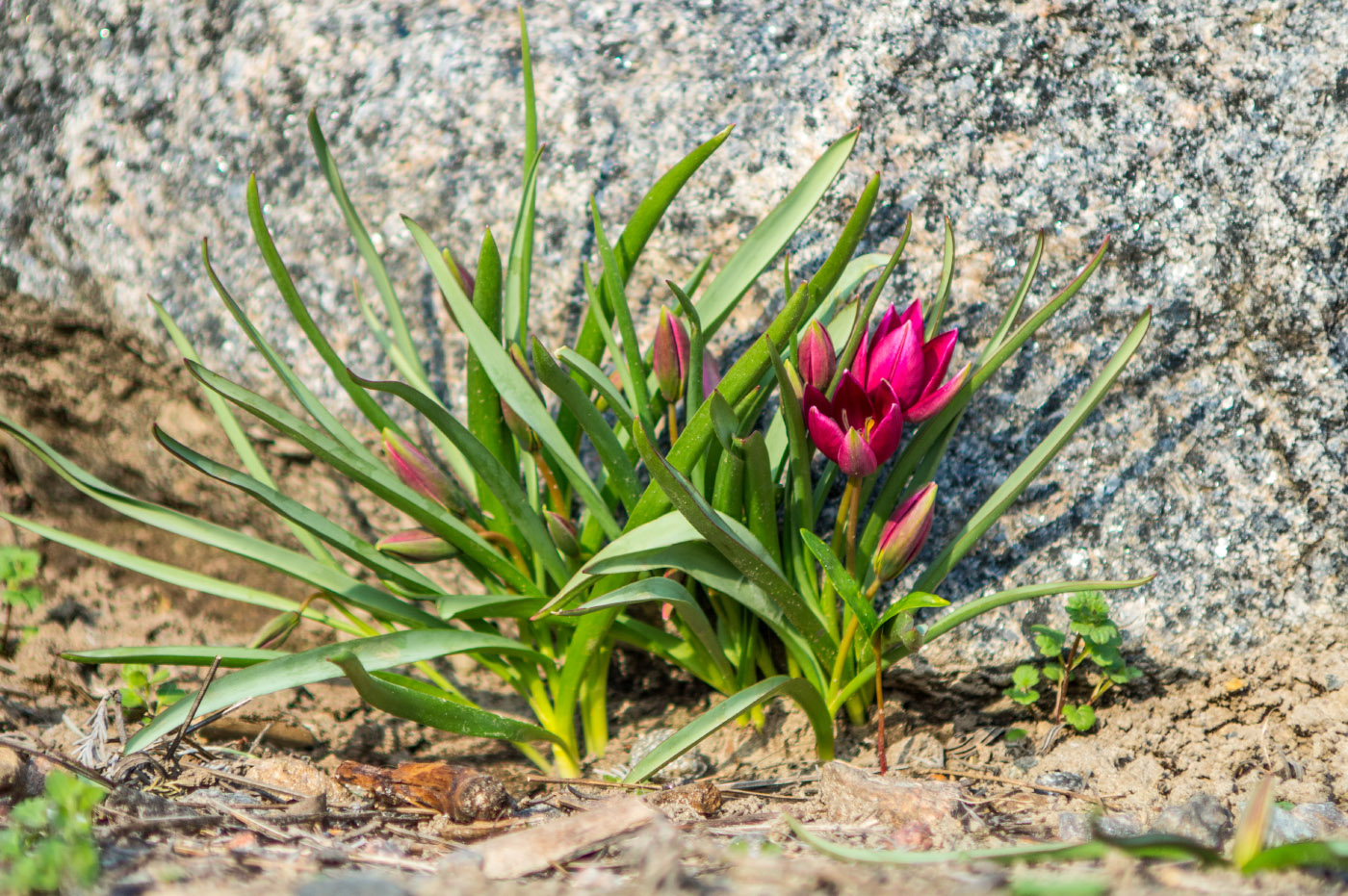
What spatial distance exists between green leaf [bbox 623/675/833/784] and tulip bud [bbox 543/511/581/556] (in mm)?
317

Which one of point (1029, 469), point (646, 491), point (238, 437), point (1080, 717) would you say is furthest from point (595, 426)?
point (1080, 717)

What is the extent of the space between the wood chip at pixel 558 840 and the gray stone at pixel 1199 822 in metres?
0.60

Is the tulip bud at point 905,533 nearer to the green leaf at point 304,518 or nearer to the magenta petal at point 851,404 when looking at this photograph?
the magenta petal at point 851,404

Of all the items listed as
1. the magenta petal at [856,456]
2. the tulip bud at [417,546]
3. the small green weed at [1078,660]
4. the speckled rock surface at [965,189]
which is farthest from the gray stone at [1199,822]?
the tulip bud at [417,546]

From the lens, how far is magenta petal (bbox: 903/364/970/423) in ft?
4.06

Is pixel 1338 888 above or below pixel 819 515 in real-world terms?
below

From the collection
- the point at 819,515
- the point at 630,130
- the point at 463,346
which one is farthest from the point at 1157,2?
the point at 463,346

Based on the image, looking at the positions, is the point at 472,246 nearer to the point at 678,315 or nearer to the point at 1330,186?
the point at 678,315

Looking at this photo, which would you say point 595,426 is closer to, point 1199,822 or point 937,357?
point 937,357

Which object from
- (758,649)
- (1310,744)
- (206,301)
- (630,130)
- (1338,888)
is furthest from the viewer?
(206,301)

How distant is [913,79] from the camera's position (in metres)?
1.56

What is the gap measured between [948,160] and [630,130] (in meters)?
0.55

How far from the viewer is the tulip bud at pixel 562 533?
1358 millimetres

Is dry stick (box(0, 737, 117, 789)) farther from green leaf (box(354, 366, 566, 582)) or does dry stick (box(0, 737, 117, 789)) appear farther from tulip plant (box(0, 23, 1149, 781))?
green leaf (box(354, 366, 566, 582))
